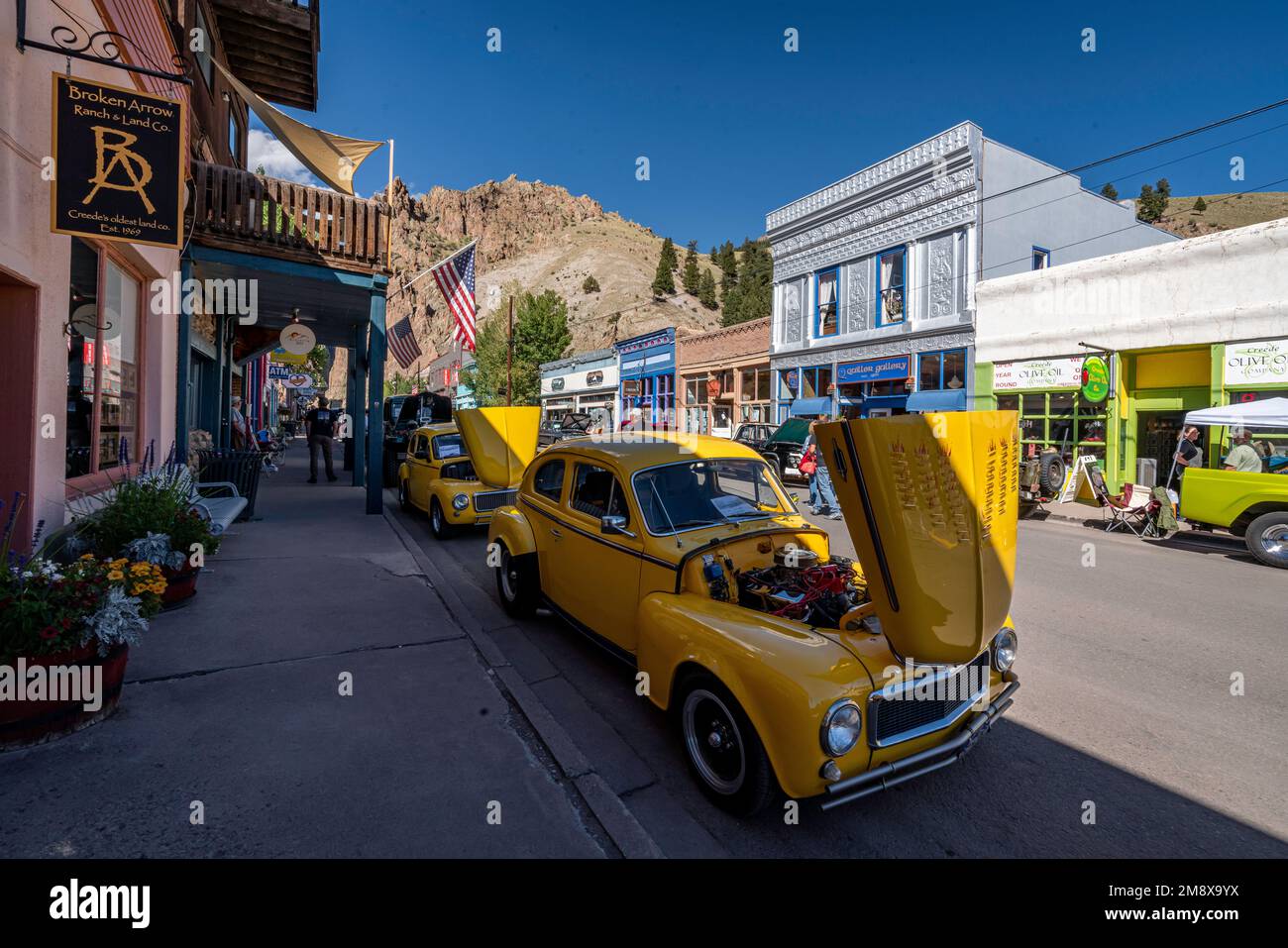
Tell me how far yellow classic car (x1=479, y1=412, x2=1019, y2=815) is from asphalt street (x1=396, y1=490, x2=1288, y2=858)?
32cm

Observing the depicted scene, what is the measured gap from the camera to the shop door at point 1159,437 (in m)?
15.2

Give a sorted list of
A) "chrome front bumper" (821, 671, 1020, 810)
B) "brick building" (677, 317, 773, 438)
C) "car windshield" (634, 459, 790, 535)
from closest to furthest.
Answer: "chrome front bumper" (821, 671, 1020, 810)
"car windshield" (634, 459, 790, 535)
"brick building" (677, 317, 773, 438)

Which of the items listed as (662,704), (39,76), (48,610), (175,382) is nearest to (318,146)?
(175,382)

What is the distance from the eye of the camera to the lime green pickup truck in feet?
28.1

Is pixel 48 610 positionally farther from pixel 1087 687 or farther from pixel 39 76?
pixel 1087 687

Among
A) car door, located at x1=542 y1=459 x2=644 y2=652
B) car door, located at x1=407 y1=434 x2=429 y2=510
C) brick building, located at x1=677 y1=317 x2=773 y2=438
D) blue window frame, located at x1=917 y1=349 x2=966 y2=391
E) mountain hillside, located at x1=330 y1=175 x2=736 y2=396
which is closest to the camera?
car door, located at x1=542 y1=459 x2=644 y2=652

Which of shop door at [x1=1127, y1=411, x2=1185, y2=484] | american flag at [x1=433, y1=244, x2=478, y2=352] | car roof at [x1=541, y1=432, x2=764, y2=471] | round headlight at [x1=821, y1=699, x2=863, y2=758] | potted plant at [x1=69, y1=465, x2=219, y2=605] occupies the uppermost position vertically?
american flag at [x1=433, y1=244, x2=478, y2=352]

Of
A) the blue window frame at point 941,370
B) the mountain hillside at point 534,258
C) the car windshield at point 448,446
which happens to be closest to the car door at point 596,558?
the car windshield at point 448,446

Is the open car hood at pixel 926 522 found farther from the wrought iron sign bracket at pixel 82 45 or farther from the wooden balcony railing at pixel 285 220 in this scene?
the wooden balcony railing at pixel 285 220

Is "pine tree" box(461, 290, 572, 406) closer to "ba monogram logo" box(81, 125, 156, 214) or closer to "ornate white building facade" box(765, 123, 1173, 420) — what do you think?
"ornate white building facade" box(765, 123, 1173, 420)

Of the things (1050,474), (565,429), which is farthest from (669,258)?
(1050,474)

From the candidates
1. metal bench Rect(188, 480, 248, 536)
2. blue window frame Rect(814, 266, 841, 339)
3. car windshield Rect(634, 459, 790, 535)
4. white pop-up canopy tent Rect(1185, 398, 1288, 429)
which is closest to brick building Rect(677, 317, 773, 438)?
blue window frame Rect(814, 266, 841, 339)

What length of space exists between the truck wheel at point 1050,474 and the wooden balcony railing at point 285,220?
13.9 meters

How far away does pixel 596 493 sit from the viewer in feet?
15.4
